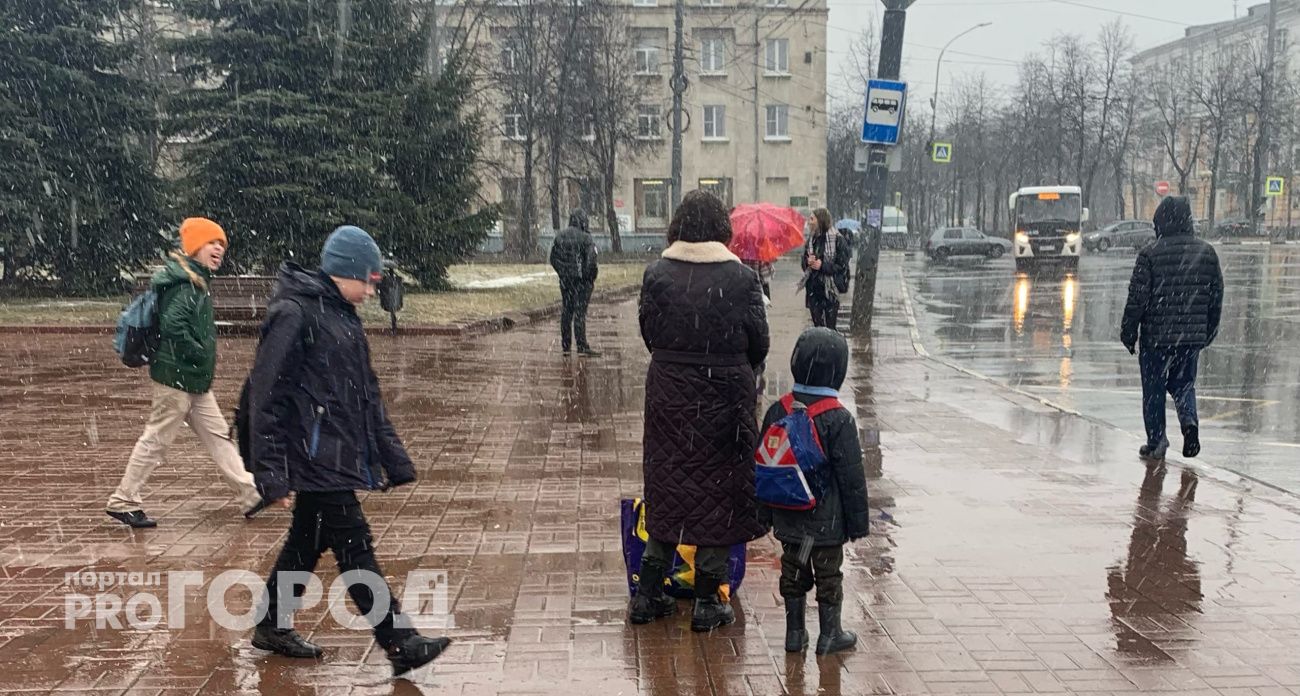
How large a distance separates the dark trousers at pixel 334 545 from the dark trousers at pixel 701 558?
1.06 meters

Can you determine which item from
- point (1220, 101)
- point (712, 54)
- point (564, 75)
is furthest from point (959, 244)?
point (1220, 101)

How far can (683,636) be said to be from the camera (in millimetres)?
4660

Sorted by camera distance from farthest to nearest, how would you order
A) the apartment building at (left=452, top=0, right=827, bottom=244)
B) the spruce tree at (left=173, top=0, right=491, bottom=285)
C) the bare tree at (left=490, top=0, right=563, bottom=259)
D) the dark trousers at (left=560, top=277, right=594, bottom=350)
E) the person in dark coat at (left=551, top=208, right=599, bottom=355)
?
the apartment building at (left=452, top=0, right=827, bottom=244), the bare tree at (left=490, top=0, right=563, bottom=259), the spruce tree at (left=173, top=0, right=491, bottom=285), the dark trousers at (left=560, top=277, right=594, bottom=350), the person in dark coat at (left=551, top=208, right=599, bottom=355)

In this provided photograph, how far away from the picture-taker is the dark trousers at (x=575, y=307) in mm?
14047

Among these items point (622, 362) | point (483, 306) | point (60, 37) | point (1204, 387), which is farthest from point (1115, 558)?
point (60, 37)

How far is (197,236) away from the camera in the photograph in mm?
6008

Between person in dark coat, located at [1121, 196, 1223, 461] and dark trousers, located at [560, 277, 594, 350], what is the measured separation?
7326 millimetres

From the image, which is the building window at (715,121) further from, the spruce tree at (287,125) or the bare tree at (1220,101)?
the spruce tree at (287,125)

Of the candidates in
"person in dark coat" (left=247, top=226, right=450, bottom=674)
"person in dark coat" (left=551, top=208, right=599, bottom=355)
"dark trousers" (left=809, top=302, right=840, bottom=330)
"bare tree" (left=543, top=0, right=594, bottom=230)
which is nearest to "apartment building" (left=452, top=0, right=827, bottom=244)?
"bare tree" (left=543, top=0, right=594, bottom=230)

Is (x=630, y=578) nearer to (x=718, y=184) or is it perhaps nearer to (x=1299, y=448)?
(x=1299, y=448)

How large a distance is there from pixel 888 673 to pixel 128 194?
21.7 meters

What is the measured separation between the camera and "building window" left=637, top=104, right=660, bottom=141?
53.8 meters

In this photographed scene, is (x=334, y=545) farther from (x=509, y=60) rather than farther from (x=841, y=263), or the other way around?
(x=509, y=60)

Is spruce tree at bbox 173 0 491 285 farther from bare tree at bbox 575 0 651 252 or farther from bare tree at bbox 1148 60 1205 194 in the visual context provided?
bare tree at bbox 1148 60 1205 194
